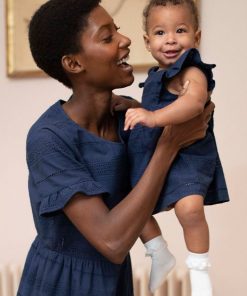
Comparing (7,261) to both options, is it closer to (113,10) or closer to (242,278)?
(242,278)

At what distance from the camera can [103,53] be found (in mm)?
1142

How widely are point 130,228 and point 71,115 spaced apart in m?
0.32

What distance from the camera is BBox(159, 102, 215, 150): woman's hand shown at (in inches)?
45.1

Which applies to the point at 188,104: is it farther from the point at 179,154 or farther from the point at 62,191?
the point at 62,191

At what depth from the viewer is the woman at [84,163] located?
1.07m

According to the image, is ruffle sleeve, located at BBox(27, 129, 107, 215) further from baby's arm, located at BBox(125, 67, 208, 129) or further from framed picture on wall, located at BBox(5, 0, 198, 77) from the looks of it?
framed picture on wall, located at BBox(5, 0, 198, 77)

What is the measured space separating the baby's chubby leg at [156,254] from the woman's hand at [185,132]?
0.27m

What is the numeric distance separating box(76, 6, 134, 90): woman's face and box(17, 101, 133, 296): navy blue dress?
0.13 m

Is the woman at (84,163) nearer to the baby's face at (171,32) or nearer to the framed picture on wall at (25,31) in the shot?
the baby's face at (171,32)

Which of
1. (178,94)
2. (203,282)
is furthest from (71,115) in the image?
(203,282)

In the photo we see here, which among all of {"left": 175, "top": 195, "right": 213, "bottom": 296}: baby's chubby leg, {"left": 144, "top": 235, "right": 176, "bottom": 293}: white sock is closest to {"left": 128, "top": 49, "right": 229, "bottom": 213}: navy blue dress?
{"left": 175, "top": 195, "right": 213, "bottom": 296}: baby's chubby leg

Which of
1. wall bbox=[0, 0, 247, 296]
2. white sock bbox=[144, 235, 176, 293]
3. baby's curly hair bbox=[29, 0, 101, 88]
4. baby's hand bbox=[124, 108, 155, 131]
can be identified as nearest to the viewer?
baby's hand bbox=[124, 108, 155, 131]

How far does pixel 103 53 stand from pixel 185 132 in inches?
10.6

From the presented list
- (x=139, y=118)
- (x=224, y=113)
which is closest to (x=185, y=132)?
(x=139, y=118)
